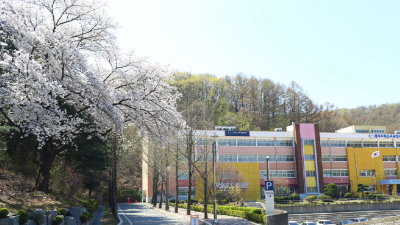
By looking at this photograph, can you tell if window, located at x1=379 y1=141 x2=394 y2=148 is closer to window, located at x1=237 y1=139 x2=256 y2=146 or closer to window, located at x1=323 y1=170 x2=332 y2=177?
window, located at x1=323 y1=170 x2=332 y2=177

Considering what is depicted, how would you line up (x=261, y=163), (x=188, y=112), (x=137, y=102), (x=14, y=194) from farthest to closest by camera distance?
1. (x=261, y=163)
2. (x=188, y=112)
3. (x=137, y=102)
4. (x=14, y=194)

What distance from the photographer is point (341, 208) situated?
44406 mm

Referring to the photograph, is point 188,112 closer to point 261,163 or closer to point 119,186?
point 261,163

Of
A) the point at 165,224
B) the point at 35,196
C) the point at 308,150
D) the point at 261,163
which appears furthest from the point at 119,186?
the point at 35,196

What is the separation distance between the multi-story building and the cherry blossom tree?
41.9 meters

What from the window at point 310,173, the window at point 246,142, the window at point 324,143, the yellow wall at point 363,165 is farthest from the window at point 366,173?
the window at point 246,142

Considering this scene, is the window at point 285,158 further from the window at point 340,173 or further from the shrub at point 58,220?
the shrub at point 58,220

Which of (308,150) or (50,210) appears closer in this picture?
(50,210)

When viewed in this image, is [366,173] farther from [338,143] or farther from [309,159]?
[309,159]

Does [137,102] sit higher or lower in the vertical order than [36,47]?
lower

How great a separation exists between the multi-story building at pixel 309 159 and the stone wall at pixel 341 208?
14.5m

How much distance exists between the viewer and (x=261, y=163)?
2400 inches

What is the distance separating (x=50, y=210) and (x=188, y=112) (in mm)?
Answer: 20983

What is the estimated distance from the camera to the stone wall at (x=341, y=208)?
42.8 metres
